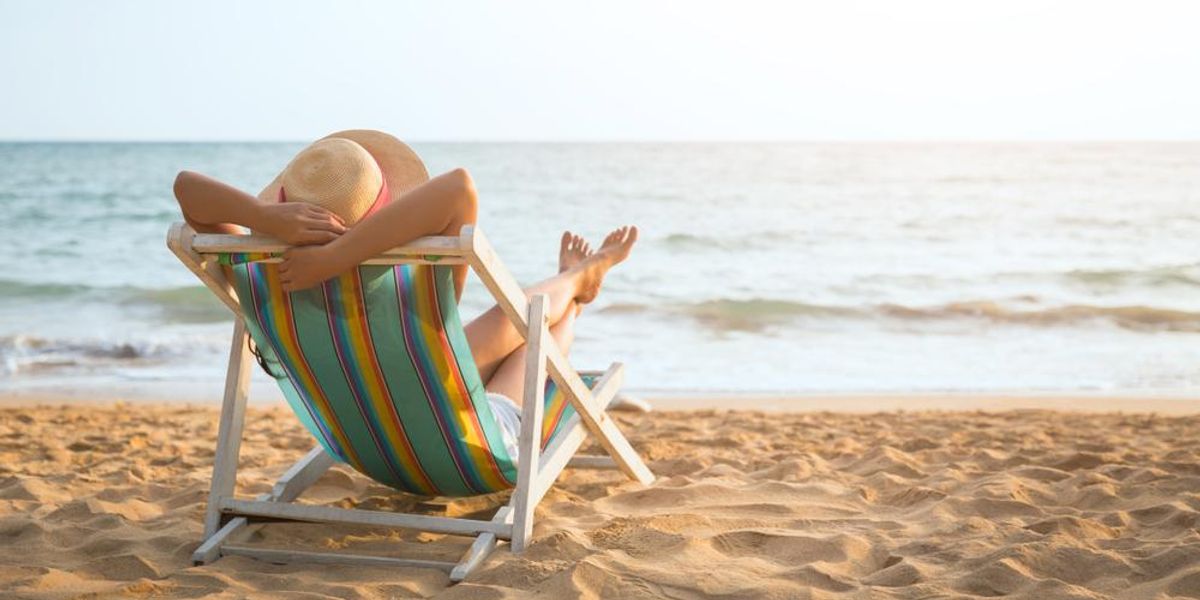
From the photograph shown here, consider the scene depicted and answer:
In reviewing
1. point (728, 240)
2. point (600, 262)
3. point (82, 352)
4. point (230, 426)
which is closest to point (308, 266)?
point (230, 426)

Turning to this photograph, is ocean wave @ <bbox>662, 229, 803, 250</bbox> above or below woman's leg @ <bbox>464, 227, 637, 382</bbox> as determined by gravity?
above

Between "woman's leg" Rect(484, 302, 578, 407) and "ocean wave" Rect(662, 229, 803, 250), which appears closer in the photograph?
"woman's leg" Rect(484, 302, 578, 407)

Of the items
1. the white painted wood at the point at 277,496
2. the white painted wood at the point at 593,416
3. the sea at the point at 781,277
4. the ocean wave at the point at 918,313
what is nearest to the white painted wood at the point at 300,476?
the white painted wood at the point at 277,496

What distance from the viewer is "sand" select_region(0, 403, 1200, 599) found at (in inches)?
107

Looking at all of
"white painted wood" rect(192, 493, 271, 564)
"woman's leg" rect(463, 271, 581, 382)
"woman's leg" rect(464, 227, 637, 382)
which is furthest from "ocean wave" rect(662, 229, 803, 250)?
"white painted wood" rect(192, 493, 271, 564)

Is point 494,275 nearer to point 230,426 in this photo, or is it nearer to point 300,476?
point 230,426

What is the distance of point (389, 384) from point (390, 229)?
1.50ft

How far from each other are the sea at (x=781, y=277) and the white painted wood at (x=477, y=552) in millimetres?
3670

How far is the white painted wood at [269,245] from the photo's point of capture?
255cm

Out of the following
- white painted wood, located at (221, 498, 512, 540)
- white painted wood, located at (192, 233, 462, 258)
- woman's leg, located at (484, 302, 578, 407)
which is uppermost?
white painted wood, located at (192, 233, 462, 258)

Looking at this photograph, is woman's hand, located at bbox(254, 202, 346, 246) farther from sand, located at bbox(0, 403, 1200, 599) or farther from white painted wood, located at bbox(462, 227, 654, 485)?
sand, located at bbox(0, 403, 1200, 599)

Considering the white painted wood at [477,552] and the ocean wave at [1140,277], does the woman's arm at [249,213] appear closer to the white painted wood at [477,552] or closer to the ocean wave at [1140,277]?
the white painted wood at [477,552]

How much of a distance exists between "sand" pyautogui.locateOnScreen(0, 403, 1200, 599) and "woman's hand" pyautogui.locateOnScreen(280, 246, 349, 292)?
728 millimetres

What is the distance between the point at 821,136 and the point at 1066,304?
20.6 m
